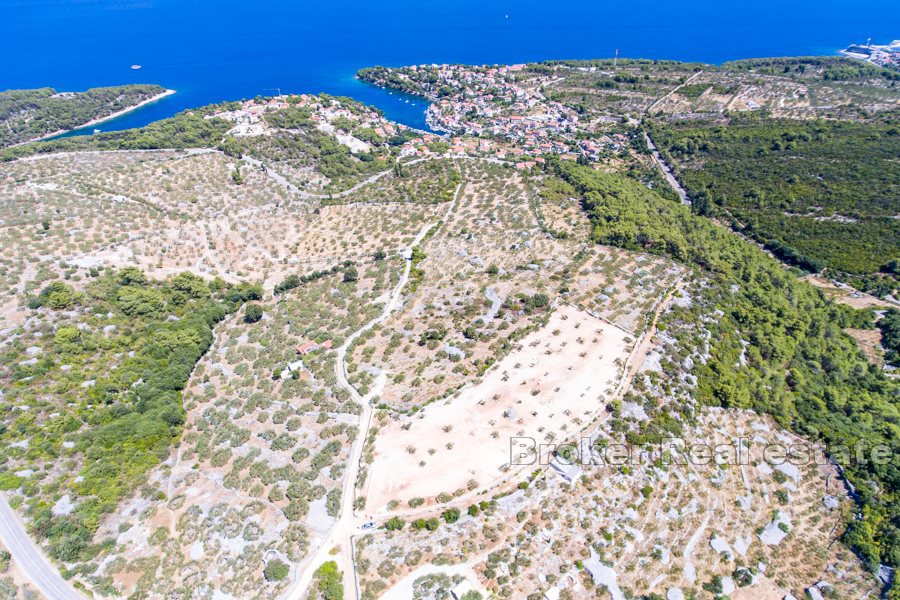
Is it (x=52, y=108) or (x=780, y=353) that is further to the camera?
(x=52, y=108)

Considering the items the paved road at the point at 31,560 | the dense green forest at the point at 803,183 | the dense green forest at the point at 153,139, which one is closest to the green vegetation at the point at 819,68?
the dense green forest at the point at 803,183

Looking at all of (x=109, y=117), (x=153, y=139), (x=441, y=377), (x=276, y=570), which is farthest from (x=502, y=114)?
(x=276, y=570)

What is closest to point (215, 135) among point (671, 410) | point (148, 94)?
point (148, 94)

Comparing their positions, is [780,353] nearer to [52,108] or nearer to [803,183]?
[803,183]

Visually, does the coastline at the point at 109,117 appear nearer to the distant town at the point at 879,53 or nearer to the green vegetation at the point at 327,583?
the green vegetation at the point at 327,583

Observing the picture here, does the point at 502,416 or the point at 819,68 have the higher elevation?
the point at 819,68

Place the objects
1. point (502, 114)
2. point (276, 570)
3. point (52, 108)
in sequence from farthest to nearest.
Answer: point (502, 114), point (52, 108), point (276, 570)

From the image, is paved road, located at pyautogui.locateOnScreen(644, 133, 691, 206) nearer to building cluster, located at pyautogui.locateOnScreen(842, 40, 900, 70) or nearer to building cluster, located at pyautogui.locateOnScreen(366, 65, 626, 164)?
building cluster, located at pyautogui.locateOnScreen(366, 65, 626, 164)
